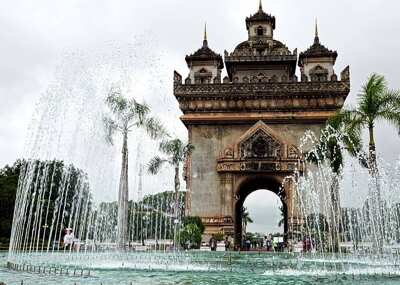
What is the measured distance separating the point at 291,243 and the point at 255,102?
11787 mm

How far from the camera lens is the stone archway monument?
4134 cm

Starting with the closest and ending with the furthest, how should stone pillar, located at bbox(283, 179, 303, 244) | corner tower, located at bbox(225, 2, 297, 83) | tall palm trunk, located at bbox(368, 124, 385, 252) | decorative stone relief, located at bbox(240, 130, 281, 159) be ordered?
tall palm trunk, located at bbox(368, 124, 385, 252) → stone pillar, located at bbox(283, 179, 303, 244) → decorative stone relief, located at bbox(240, 130, 281, 159) → corner tower, located at bbox(225, 2, 297, 83)

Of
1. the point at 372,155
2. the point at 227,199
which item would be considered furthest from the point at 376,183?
the point at 227,199

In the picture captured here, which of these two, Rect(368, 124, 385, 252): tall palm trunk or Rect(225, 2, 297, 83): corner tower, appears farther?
Rect(225, 2, 297, 83): corner tower

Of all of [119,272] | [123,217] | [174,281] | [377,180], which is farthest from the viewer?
[123,217]

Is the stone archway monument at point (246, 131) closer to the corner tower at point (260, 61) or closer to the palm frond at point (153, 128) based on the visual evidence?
the corner tower at point (260, 61)

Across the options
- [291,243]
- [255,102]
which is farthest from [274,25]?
[291,243]

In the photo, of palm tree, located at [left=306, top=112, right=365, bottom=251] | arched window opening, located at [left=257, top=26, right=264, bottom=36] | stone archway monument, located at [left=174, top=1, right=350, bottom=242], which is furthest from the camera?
arched window opening, located at [left=257, top=26, right=264, bottom=36]

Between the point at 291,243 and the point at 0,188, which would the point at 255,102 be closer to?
the point at 291,243

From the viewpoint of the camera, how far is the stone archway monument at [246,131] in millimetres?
41344

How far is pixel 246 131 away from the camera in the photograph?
1686 inches

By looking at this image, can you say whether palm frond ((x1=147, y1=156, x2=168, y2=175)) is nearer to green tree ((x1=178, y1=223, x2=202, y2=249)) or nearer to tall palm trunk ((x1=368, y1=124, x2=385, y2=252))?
green tree ((x1=178, y1=223, x2=202, y2=249))

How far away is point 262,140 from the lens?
137 feet

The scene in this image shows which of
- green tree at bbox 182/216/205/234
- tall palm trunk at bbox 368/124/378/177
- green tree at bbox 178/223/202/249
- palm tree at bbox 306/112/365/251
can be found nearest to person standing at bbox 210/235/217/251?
green tree at bbox 182/216/205/234
